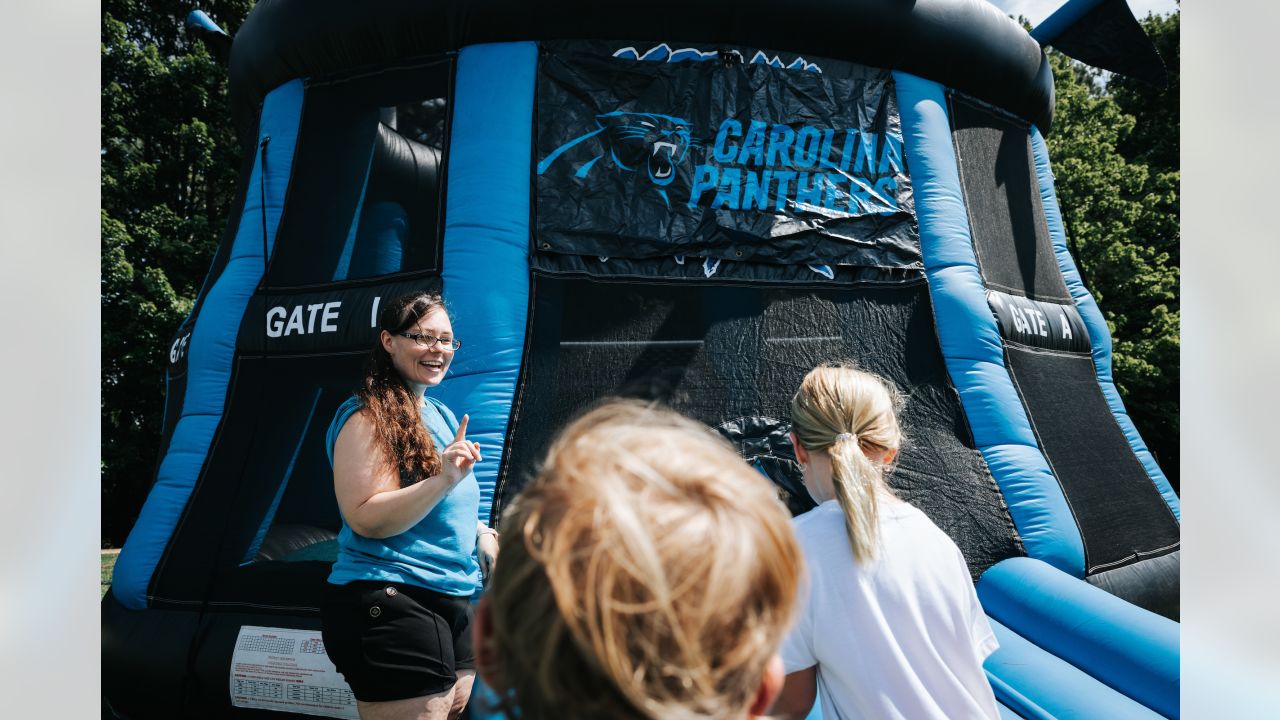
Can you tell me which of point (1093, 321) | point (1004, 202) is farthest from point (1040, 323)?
point (1093, 321)

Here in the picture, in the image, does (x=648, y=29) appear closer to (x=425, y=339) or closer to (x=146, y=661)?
(x=425, y=339)

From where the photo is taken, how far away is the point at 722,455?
26.6 inches

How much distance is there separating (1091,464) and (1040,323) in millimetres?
765

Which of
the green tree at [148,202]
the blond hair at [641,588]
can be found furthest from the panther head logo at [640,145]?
the green tree at [148,202]

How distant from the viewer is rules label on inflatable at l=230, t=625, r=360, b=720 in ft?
9.35

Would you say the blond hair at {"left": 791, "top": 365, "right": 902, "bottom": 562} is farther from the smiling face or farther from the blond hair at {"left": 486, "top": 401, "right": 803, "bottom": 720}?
the smiling face

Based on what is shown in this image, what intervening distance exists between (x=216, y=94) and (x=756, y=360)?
1118cm

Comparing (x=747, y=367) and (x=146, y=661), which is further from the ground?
(x=747, y=367)

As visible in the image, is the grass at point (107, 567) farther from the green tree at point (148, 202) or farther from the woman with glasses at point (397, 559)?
the woman with glasses at point (397, 559)

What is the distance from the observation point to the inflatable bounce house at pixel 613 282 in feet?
10.8

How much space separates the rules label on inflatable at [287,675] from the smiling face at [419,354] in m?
1.50

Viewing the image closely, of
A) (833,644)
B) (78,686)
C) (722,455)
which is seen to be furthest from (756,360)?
(722,455)

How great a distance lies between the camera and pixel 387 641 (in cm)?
169

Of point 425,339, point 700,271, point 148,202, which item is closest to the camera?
point 425,339
